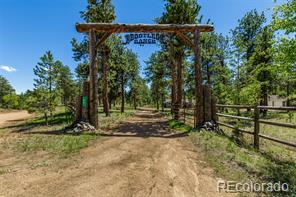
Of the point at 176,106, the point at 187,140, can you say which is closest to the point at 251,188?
the point at 187,140

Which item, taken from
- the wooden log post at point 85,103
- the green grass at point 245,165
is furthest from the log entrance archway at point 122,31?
the green grass at point 245,165

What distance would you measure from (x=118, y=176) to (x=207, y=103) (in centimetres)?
695

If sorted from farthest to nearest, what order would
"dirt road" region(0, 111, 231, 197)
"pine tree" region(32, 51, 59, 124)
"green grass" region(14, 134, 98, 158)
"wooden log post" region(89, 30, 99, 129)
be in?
"pine tree" region(32, 51, 59, 124)
"wooden log post" region(89, 30, 99, 129)
"green grass" region(14, 134, 98, 158)
"dirt road" region(0, 111, 231, 197)

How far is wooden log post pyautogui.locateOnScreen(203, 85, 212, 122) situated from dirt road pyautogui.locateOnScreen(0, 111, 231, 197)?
155 inches

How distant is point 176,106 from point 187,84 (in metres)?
18.2

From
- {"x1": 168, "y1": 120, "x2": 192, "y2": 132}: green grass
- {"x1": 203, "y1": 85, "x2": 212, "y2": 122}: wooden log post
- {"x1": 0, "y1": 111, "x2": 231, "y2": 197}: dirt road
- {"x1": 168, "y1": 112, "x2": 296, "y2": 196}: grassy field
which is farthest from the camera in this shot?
{"x1": 168, "y1": 120, "x2": 192, "y2": 132}: green grass

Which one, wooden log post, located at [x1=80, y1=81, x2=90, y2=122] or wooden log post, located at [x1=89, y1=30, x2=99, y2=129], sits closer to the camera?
wooden log post, located at [x1=80, y1=81, x2=90, y2=122]

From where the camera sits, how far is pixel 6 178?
432 centimetres

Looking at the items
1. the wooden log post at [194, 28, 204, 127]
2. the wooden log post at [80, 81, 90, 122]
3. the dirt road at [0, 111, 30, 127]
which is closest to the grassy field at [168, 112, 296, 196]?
the wooden log post at [194, 28, 204, 127]

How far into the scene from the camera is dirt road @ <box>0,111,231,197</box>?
3.70 metres

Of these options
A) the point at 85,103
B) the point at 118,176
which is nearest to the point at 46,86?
the point at 85,103

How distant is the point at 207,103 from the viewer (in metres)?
10.0

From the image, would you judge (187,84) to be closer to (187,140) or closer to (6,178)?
(187,140)

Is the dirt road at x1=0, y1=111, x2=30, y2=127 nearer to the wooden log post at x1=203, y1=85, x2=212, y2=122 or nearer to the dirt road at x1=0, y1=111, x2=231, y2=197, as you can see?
the dirt road at x1=0, y1=111, x2=231, y2=197
